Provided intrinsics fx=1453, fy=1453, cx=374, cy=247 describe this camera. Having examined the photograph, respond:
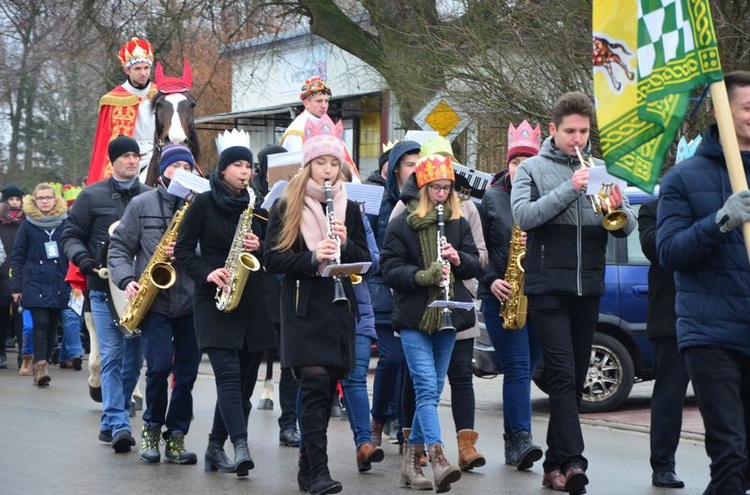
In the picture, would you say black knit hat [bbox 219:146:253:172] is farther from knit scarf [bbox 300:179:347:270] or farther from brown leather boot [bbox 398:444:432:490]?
brown leather boot [bbox 398:444:432:490]

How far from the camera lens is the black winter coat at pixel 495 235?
9.23 m

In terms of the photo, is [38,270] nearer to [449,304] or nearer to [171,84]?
[171,84]

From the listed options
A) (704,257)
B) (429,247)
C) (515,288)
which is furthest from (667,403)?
(704,257)

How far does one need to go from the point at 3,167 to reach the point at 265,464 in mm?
45742

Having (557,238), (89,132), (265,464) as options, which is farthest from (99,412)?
(89,132)

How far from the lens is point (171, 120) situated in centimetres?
1221

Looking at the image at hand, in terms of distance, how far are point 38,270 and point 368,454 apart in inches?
311

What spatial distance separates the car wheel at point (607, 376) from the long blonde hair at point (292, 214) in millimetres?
4890

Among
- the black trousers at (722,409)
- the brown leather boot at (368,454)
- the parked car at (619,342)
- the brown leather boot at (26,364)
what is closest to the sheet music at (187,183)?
the brown leather boot at (368,454)

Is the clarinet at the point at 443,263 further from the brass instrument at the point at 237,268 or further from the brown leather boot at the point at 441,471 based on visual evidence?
the brass instrument at the point at 237,268

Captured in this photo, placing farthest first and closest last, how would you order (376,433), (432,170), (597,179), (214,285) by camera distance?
(376,433), (214,285), (432,170), (597,179)

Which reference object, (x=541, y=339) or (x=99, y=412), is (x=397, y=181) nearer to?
(x=541, y=339)

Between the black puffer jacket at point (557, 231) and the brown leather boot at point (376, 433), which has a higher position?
the black puffer jacket at point (557, 231)

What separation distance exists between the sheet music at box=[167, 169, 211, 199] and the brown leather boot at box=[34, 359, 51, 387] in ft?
19.6
